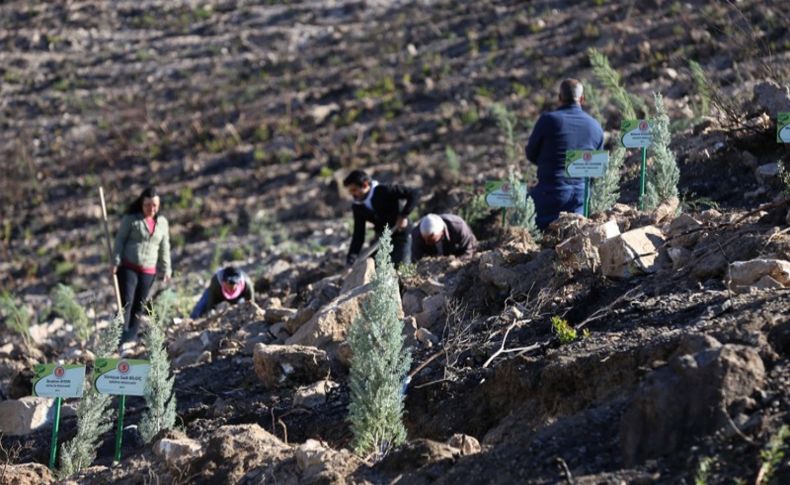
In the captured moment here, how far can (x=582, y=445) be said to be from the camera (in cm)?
397

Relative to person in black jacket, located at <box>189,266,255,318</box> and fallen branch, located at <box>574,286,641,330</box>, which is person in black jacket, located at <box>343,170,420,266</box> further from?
fallen branch, located at <box>574,286,641,330</box>

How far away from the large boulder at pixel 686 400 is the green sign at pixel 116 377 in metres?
2.85

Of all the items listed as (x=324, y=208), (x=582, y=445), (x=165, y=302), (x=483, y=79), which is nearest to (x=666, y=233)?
(x=582, y=445)

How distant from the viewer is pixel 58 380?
5.88 m

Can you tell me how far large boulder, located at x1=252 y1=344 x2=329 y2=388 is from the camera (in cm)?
618

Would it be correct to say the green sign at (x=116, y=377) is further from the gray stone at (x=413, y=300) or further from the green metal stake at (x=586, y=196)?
the green metal stake at (x=586, y=196)

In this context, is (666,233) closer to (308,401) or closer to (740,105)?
(308,401)

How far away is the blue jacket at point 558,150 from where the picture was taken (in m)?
7.83

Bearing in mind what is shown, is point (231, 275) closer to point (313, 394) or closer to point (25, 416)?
point (25, 416)

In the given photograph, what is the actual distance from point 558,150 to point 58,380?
3.68 meters

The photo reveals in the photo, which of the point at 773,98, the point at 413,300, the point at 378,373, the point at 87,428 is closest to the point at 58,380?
the point at 87,428

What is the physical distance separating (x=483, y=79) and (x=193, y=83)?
6269 millimetres

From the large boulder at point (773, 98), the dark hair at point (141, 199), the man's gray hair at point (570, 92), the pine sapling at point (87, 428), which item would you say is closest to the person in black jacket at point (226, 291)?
the dark hair at point (141, 199)

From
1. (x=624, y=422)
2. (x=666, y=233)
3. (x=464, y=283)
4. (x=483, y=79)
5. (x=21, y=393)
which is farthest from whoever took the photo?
(x=483, y=79)
